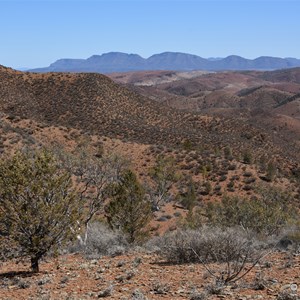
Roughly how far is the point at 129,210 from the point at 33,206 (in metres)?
7.92

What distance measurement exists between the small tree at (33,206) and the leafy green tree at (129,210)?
7.04 meters

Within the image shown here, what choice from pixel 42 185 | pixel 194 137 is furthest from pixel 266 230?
pixel 194 137

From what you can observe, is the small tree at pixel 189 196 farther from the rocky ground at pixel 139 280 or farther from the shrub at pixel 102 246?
the rocky ground at pixel 139 280

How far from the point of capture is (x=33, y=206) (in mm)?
9914

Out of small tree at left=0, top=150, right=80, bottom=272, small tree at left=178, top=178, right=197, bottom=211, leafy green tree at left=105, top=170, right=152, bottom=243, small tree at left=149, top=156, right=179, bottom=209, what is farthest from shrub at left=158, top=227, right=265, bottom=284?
small tree at left=149, top=156, right=179, bottom=209

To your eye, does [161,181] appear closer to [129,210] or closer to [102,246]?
[129,210]

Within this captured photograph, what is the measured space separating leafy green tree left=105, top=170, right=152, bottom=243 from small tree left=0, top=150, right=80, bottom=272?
277 inches

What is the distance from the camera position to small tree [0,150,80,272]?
9703 mm

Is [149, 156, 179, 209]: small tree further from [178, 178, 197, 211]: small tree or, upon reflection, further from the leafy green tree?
the leafy green tree

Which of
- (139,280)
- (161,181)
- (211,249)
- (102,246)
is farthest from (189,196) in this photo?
(139,280)

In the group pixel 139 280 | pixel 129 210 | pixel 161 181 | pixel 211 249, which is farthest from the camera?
pixel 161 181

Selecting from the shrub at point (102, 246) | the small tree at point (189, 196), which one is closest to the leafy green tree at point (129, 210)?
the shrub at point (102, 246)

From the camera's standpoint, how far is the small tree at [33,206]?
970cm

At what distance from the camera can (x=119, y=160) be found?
32688 millimetres
